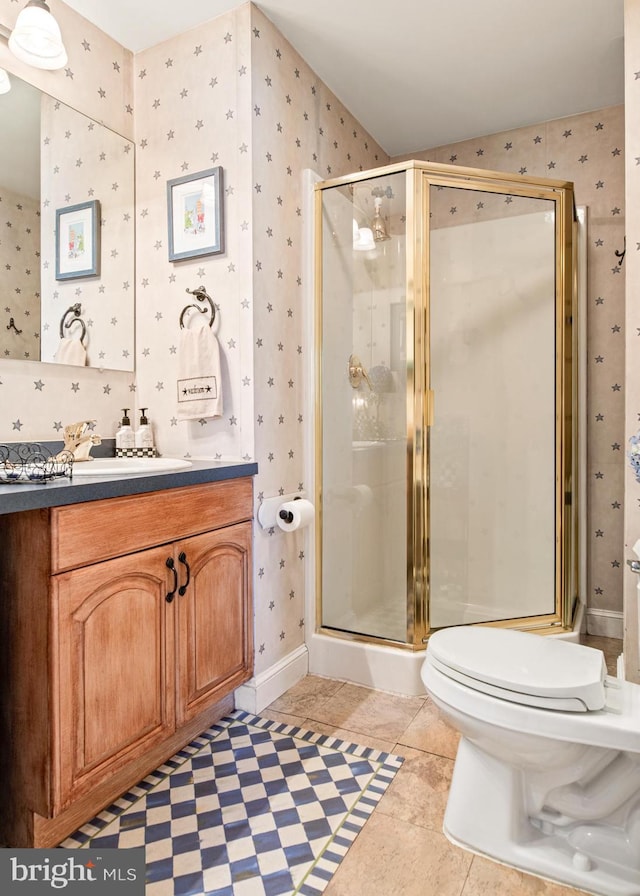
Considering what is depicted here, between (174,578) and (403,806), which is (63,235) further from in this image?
(403,806)

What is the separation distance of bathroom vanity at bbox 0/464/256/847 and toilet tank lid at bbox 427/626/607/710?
2.39 feet

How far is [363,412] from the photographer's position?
232 cm

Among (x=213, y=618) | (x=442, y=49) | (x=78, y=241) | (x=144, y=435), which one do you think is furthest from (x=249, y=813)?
(x=442, y=49)

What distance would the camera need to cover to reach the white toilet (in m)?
1.20

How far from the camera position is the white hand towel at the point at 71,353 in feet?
6.34

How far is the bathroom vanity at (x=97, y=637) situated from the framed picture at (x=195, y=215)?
34.2 inches

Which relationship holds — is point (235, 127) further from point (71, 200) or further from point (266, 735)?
point (266, 735)

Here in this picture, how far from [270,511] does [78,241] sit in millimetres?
1192

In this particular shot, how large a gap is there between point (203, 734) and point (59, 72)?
231 cm

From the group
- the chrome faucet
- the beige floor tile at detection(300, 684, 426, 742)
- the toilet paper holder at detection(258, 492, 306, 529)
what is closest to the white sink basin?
the chrome faucet

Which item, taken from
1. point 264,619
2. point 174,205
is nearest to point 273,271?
point 174,205

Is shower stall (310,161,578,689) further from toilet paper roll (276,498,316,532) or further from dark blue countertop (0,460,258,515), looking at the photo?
dark blue countertop (0,460,258,515)

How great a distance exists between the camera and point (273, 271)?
2.08 meters

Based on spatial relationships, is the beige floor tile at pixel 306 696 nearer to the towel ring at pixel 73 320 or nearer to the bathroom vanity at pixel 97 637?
the bathroom vanity at pixel 97 637
